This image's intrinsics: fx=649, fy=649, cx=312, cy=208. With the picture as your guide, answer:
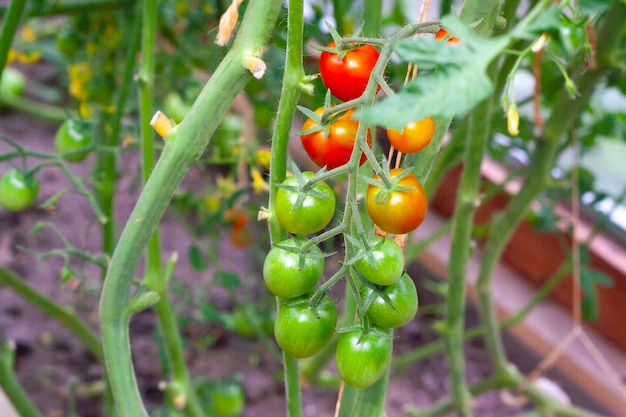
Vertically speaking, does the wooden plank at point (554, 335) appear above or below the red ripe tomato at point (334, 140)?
below

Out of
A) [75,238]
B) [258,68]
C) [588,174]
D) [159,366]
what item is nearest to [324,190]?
[258,68]

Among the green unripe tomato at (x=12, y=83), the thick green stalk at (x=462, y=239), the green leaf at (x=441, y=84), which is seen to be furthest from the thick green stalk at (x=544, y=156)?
the green unripe tomato at (x=12, y=83)

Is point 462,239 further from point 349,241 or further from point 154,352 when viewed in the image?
point 154,352

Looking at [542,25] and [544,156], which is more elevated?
[542,25]

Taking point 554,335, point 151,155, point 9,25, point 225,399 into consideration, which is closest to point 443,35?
point 151,155

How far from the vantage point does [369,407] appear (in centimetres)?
42

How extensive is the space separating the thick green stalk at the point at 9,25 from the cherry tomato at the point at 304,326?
417 millimetres

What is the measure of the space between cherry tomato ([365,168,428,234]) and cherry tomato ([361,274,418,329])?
0.03 metres

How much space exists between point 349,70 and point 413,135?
0.16 feet

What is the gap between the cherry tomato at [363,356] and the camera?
35 cm

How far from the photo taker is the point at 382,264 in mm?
315

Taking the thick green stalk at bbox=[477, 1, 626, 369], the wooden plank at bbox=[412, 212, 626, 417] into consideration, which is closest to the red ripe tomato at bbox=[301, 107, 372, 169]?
the thick green stalk at bbox=[477, 1, 626, 369]

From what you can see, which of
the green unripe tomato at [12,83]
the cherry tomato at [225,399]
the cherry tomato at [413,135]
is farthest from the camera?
the green unripe tomato at [12,83]

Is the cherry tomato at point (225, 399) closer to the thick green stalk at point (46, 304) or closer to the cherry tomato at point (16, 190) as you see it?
the thick green stalk at point (46, 304)
